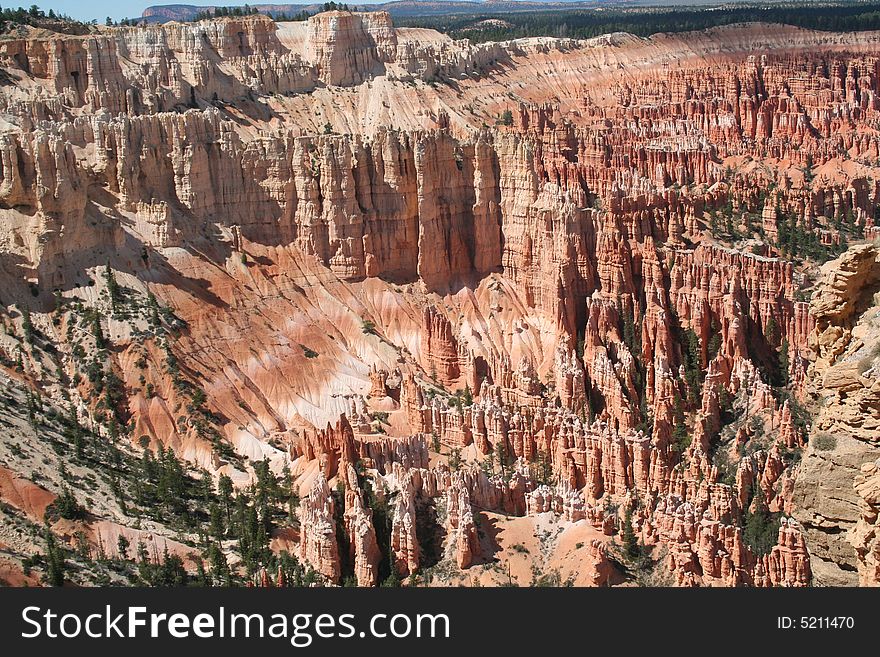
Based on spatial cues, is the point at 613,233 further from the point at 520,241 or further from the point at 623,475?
the point at 623,475

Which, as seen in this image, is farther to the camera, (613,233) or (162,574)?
(613,233)

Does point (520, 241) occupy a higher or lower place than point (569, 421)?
higher

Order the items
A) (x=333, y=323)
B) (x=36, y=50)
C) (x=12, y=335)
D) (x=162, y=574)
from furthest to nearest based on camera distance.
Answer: (x=36, y=50), (x=333, y=323), (x=12, y=335), (x=162, y=574)

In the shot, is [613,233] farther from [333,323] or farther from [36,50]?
[36,50]

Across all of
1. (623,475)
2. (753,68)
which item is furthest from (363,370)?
(753,68)

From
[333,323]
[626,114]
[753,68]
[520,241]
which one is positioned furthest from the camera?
[753,68]

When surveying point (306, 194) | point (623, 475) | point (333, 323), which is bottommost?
point (623, 475)
